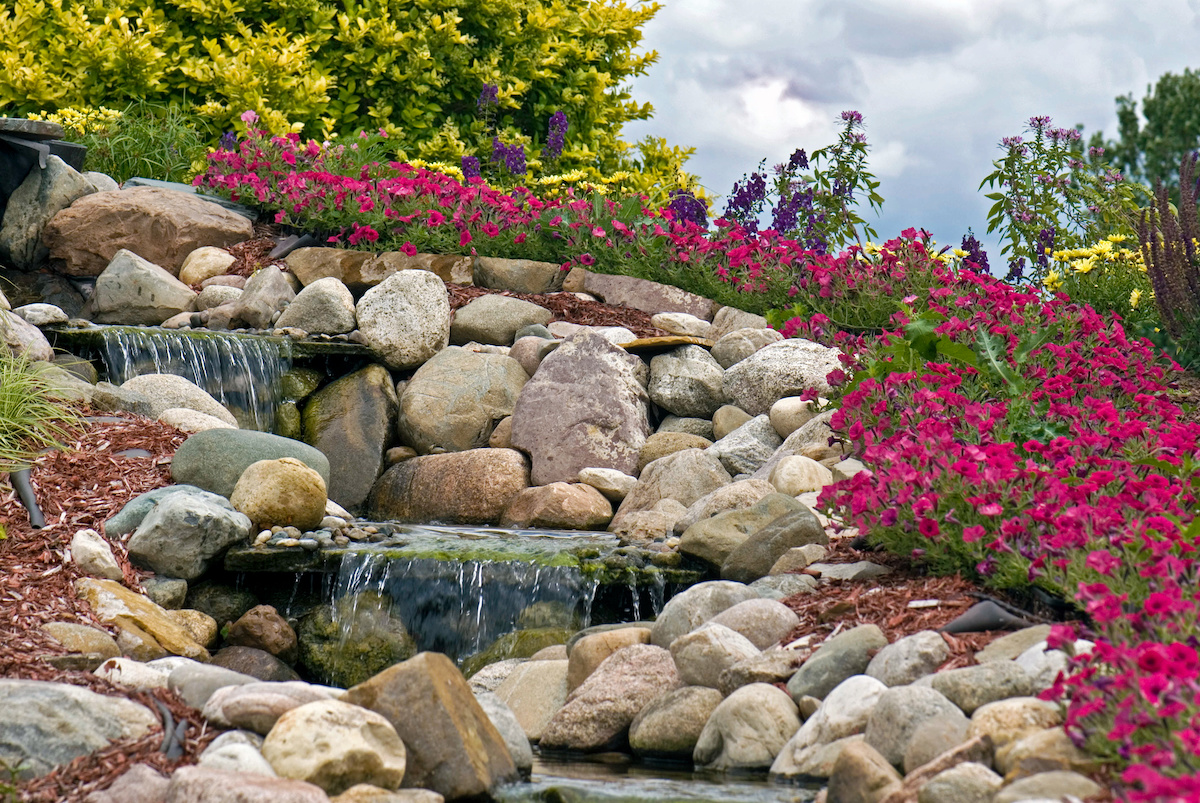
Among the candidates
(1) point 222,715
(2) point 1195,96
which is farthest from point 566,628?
(2) point 1195,96

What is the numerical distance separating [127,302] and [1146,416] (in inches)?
306

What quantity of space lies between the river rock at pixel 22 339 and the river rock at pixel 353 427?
1.86 m

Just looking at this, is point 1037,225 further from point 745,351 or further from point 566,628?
point 566,628

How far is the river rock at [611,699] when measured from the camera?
13.9 ft

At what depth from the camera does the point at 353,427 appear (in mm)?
8109

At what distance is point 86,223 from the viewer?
10070 millimetres

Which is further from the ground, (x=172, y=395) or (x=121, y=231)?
(x=121, y=231)

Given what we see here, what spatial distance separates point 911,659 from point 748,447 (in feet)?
11.5

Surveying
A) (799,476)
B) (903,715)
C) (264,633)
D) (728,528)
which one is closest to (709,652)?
(903,715)

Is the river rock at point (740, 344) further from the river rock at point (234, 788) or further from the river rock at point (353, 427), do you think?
the river rock at point (234, 788)

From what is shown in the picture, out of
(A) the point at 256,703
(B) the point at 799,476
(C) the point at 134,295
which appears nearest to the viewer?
(A) the point at 256,703

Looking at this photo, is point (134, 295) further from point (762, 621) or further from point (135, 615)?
point (762, 621)

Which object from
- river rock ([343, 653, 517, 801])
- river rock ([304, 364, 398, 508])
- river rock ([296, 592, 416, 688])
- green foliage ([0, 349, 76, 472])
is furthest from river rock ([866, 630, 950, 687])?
river rock ([304, 364, 398, 508])

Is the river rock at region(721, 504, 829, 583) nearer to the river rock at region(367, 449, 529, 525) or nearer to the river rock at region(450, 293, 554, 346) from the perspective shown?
the river rock at region(367, 449, 529, 525)
